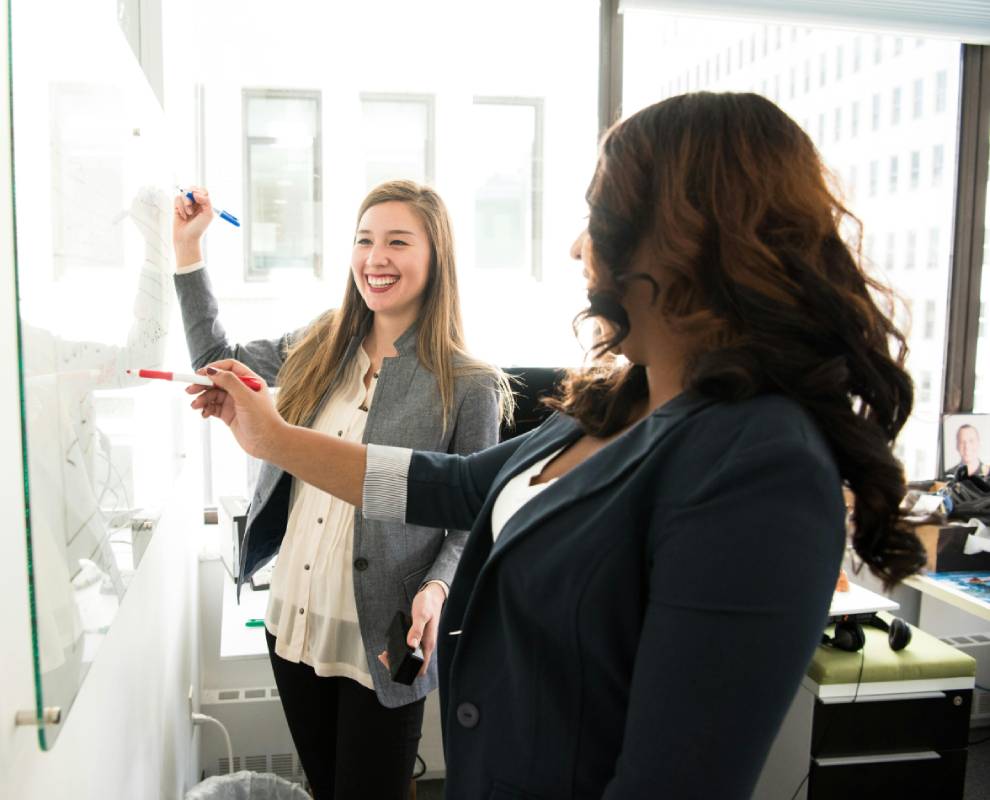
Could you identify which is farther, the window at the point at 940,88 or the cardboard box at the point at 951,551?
the window at the point at 940,88

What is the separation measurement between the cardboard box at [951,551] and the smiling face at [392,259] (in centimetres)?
192

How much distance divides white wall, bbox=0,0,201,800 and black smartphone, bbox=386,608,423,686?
416 mm

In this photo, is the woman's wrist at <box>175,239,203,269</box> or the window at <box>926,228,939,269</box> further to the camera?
the window at <box>926,228,939,269</box>

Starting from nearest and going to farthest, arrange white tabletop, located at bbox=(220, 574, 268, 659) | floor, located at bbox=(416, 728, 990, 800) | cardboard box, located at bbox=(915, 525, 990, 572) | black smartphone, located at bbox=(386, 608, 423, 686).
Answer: black smartphone, located at bbox=(386, 608, 423, 686) → white tabletop, located at bbox=(220, 574, 268, 659) → floor, located at bbox=(416, 728, 990, 800) → cardboard box, located at bbox=(915, 525, 990, 572)

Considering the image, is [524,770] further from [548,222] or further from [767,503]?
[548,222]

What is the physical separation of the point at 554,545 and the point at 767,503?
215 mm

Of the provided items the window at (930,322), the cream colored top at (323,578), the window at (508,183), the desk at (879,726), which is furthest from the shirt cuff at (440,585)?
the window at (930,322)

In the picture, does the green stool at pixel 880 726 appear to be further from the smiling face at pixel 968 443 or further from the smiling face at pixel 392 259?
the smiling face at pixel 392 259

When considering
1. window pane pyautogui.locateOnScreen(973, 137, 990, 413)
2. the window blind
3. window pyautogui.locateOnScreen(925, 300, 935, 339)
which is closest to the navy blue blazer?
the window blind

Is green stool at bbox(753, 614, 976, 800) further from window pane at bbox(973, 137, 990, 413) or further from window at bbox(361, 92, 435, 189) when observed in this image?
window at bbox(361, 92, 435, 189)

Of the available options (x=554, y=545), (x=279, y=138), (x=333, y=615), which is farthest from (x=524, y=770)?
(x=279, y=138)

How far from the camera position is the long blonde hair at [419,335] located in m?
A: 1.57

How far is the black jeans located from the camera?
1.44m

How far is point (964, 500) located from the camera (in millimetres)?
2805
